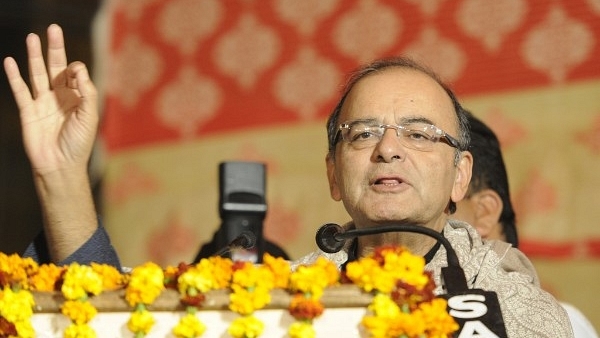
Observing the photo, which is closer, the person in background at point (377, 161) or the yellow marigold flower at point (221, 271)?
the yellow marigold flower at point (221, 271)

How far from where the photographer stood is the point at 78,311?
4.72ft

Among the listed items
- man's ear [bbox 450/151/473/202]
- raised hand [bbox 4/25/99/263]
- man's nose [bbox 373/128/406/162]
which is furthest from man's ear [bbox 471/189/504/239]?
raised hand [bbox 4/25/99/263]

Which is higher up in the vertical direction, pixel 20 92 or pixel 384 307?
pixel 20 92

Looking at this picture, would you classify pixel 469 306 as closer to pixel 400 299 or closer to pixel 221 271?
pixel 400 299

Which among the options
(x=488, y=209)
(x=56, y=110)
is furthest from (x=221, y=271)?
(x=488, y=209)

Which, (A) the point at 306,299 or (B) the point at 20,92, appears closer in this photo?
(A) the point at 306,299

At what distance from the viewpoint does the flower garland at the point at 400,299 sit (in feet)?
4.55

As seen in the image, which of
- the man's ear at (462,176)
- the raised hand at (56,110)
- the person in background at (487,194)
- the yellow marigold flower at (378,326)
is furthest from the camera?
the person in background at (487,194)

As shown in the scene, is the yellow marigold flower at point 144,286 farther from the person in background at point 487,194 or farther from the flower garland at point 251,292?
the person in background at point 487,194

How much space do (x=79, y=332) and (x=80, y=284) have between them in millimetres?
64

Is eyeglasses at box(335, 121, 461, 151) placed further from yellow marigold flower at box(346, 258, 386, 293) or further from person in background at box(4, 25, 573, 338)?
yellow marigold flower at box(346, 258, 386, 293)

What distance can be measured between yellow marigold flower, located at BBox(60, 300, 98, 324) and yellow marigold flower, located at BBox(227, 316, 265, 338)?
7.6 inches

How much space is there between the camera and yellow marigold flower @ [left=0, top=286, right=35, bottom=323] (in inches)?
56.9

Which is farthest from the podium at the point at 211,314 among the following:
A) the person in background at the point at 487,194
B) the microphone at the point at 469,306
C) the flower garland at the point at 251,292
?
the person in background at the point at 487,194
